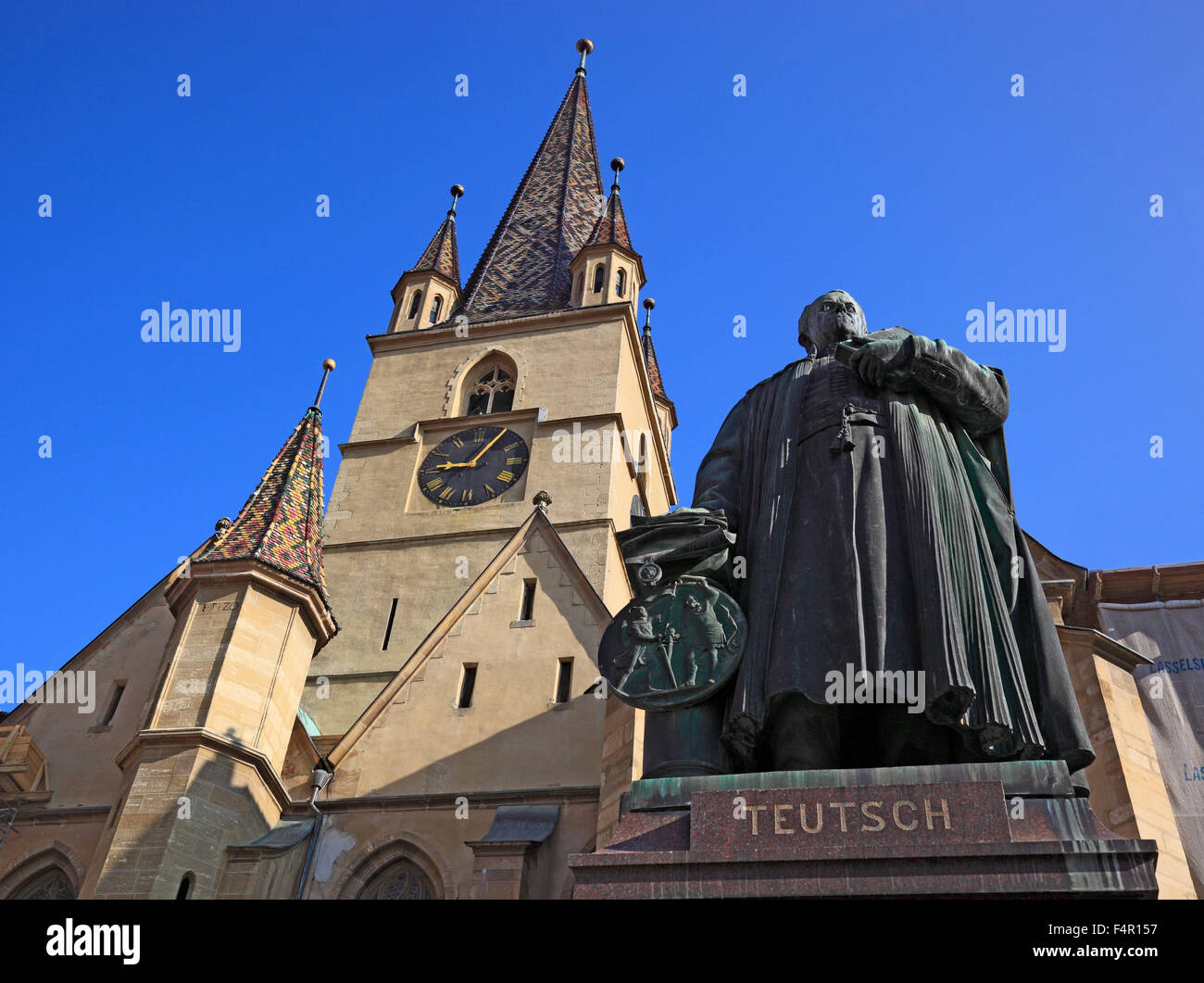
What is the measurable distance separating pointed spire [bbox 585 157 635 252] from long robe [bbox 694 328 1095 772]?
28.4 meters

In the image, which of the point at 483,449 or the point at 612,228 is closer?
the point at 483,449

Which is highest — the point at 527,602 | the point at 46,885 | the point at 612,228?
the point at 612,228

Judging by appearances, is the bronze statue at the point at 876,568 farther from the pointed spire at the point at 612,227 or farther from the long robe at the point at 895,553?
the pointed spire at the point at 612,227

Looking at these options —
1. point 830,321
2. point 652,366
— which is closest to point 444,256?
point 652,366

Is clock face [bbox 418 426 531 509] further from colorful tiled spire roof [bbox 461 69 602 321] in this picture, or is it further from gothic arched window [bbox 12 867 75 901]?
gothic arched window [bbox 12 867 75 901]

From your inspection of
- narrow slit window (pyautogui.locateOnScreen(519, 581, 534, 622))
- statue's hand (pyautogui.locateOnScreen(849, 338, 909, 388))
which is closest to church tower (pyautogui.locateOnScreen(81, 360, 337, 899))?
narrow slit window (pyautogui.locateOnScreen(519, 581, 534, 622))

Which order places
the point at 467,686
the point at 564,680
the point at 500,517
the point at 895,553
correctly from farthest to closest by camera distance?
the point at 500,517 < the point at 467,686 < the point at 564,680 < the point at 895,553

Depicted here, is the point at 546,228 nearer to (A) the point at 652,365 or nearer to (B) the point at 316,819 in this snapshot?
(A) the point at 652,365

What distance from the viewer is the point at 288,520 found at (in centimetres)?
1750

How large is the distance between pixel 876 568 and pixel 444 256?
3251cm

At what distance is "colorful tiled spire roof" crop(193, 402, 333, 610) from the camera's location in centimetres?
1638

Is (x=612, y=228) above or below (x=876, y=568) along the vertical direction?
above
